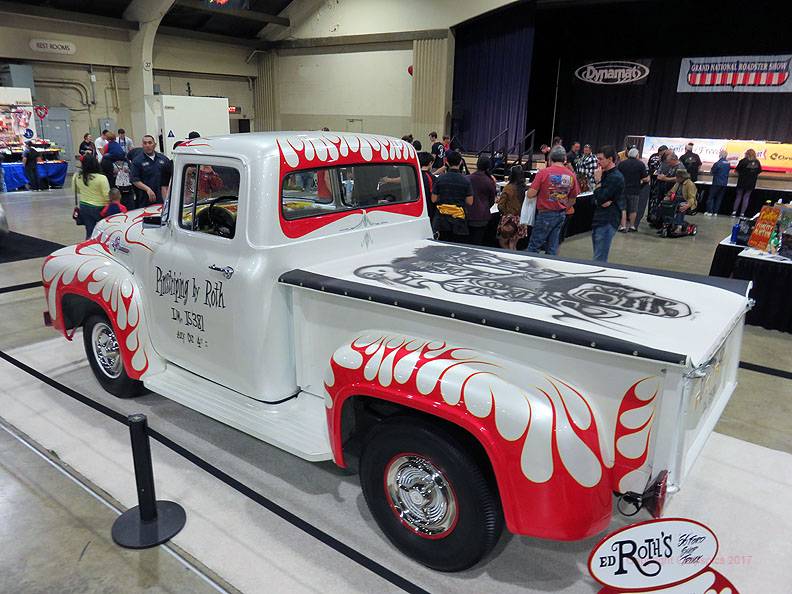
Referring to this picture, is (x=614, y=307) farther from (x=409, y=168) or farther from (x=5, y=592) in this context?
(x=5, y=592)

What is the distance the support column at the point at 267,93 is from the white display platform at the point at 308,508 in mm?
24214

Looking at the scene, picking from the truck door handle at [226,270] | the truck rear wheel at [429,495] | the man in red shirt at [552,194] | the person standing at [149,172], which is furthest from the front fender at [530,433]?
the person standing at [149,172]

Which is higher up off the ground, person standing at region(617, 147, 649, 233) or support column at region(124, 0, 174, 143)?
support column at region(124, 0, 174, 143)

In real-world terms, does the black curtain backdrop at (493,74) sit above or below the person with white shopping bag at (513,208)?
above

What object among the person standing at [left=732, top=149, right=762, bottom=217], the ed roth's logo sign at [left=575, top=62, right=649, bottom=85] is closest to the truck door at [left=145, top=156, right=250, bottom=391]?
the person standing at [left=732, top=149, right=762, bottom=217]

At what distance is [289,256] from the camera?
3598 mm

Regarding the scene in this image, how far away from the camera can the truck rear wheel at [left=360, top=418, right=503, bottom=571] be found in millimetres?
2684

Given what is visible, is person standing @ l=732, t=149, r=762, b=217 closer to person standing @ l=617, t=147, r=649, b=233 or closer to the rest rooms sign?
person standing @ l=617, t=147, r=649, b=233

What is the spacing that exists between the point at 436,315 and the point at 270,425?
1.27 meters

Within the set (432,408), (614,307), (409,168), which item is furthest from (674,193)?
(432,408)

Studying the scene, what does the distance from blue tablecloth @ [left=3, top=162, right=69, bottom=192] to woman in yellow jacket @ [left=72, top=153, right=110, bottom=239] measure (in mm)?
11149

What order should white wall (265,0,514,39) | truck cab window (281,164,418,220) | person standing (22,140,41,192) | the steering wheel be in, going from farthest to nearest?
white wall (265,0,514,39) → person standing (22,140,41,192) → the steering wheel → truck cab window (281,164,418,220)

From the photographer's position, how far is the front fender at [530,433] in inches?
95.3

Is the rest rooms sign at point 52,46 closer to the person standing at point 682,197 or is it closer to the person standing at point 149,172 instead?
the person standing at point 149,172
